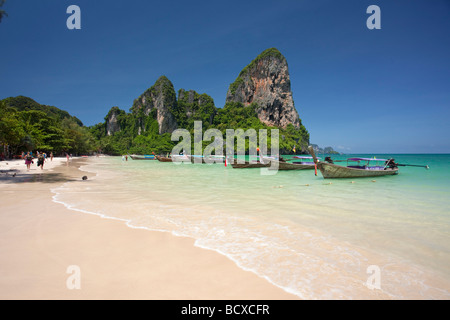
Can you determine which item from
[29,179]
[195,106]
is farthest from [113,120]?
[29,179]

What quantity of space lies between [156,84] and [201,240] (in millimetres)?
126024

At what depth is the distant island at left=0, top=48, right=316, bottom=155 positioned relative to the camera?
106m

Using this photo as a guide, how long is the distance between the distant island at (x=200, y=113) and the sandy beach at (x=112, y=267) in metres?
97.8

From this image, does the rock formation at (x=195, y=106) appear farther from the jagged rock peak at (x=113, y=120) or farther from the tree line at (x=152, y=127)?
the jagged rock peak at (x=113, y=120)

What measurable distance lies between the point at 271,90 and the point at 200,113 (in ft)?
149

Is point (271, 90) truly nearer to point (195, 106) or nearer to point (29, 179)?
point (195, 106)

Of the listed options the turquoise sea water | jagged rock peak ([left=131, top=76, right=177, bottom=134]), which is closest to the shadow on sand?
the turquoise sea water

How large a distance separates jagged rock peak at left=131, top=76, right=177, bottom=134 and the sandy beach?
115m

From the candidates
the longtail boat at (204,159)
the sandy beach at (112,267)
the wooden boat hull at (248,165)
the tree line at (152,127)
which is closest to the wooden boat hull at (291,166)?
the wooden boat hull at (248,165)

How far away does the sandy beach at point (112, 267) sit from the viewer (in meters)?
2.51

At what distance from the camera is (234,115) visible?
123 m

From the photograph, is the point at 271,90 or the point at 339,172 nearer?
the point at 339,172

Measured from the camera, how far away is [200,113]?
121m

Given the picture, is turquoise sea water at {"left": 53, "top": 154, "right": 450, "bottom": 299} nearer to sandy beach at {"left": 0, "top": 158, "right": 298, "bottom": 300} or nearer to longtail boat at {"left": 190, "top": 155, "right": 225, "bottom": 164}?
sandy beach at {"left": 0, "top": 158, "right": 298, "bottom": 300}
